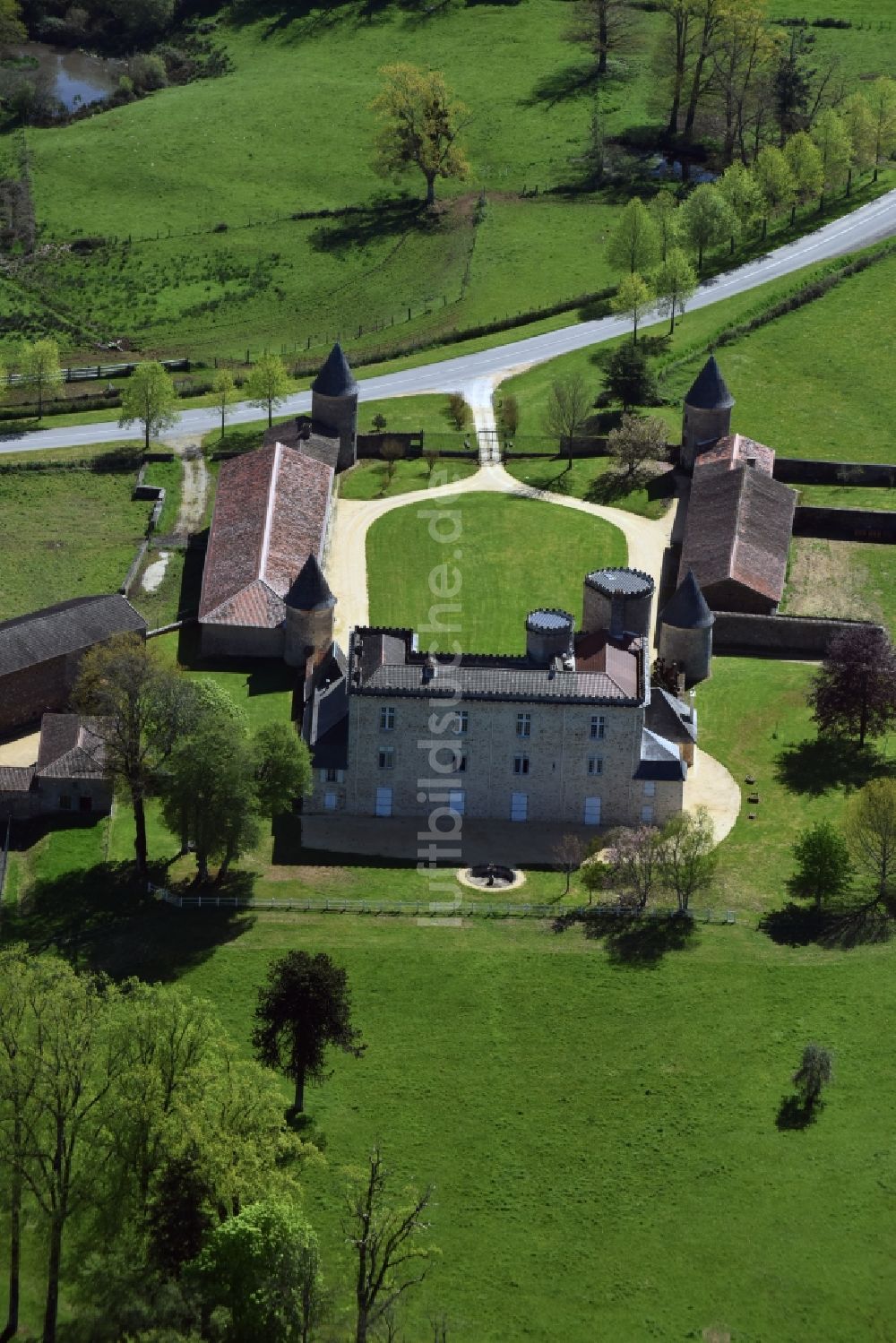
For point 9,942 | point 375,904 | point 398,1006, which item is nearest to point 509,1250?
point 398,1006

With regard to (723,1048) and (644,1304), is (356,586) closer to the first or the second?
(723,1048)

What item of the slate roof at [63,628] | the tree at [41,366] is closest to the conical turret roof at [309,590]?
the slate roof at [63,628]

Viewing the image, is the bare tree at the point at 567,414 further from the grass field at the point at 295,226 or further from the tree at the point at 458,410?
the grass field at the point at 295,226

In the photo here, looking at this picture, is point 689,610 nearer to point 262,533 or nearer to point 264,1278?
point 262,533

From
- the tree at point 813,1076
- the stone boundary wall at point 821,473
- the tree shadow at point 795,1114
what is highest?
the stone boundary wall at point 821,473

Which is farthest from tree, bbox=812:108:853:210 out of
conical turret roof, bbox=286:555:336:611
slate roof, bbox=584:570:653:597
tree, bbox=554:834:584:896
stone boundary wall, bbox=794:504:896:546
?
tree, bbox=554:834:584:896

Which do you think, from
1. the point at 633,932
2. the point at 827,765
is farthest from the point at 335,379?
the point at 633,932
